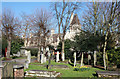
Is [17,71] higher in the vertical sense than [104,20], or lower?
lower

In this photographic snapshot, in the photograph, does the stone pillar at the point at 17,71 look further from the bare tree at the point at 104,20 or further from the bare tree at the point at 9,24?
the bare tree at the point at 9,24

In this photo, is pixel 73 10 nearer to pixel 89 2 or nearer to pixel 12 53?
pixel 89 2

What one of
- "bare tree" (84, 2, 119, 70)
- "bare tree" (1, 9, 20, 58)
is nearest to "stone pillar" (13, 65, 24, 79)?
"bare tree" (84, 2, 119, 70)

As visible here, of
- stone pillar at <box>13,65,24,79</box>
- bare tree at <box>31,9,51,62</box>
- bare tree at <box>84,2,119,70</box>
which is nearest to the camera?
stone pillar at <box>13,65,24,79</box>

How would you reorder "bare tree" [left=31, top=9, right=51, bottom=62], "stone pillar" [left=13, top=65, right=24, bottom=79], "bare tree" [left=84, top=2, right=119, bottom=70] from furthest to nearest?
"bare tree" [left=31, top=9, right=51, bottom=62]
"bare tree" [left=84, top=2, right=119, bottom=70]
"stone pillar" [left=13, top=65, right=24, bottom=79]

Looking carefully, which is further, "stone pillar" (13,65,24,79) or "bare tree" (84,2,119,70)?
"bare tree" (84,2,119,70)

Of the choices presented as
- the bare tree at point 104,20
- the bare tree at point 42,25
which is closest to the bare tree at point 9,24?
the bare tree at point 42,25

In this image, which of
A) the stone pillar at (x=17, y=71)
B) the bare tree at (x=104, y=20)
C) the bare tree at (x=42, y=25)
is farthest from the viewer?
the bare tree at (x=42, y=25)

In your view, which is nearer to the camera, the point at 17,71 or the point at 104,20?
the point at 17,71

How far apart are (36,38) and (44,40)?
1.54 metres

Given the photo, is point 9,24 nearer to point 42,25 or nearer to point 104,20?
point 42,25

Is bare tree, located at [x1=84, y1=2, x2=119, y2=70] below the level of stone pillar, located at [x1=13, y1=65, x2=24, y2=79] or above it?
above

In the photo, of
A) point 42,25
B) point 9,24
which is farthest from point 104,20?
point 9,24

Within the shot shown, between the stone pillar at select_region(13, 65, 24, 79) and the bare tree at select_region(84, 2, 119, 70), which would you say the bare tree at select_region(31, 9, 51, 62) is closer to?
the bare tree at select_region(84, 2, 119, 70)
